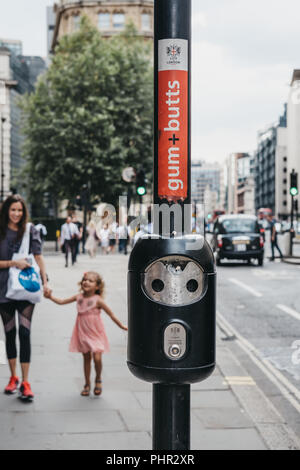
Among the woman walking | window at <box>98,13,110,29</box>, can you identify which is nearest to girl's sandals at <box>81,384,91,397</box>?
the woman walking

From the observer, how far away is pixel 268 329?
32.8ft

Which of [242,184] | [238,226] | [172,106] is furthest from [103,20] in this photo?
[242,184]

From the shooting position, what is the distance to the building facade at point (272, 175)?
438ft

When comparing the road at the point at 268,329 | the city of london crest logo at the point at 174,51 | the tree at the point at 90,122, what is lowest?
the road at the point at 268,329

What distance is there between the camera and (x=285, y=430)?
4.77m

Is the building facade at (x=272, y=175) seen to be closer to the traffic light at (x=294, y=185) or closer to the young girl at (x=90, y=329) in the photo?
the traffic light at (x=294, y=185)

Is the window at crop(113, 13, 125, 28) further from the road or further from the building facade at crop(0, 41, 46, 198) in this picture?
the road

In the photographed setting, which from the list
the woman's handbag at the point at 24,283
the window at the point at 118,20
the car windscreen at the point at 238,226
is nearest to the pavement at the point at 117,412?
Answer: the woman's handbag at the point at 24,283

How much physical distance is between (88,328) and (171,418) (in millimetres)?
3594

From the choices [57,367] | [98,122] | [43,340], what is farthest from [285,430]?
[98,122]

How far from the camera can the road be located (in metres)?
6.32

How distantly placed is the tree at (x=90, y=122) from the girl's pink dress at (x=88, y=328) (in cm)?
2886

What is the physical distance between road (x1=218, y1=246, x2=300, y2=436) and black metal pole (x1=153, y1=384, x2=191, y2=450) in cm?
308
